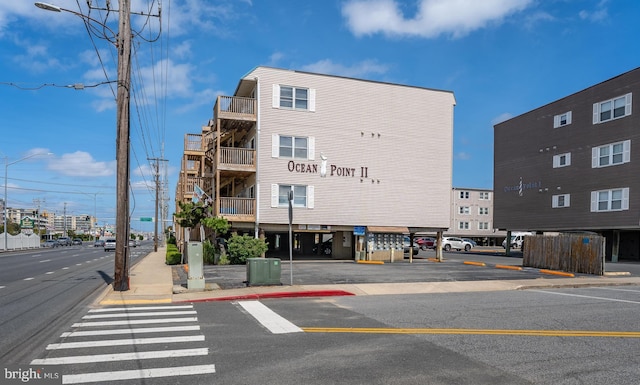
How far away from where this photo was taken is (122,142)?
15.7m

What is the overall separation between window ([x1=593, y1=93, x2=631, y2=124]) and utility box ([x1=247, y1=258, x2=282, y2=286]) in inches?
1143

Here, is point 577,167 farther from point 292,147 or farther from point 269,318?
point 269,318

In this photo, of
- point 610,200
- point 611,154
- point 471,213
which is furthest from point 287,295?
point 471,213

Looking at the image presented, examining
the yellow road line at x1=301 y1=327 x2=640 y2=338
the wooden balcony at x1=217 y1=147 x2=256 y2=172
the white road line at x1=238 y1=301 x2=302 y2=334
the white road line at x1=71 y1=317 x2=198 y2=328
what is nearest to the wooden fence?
the yellow road line at x1=301 y1=327 x2=640 y2=338

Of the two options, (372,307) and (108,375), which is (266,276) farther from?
(108,375)

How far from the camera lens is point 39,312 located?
11102 millimetres

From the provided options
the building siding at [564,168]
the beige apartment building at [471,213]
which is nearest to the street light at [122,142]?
the building siding at [564,168]

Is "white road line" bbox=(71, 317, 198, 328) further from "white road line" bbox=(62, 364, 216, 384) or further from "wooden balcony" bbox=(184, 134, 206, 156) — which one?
"wooden balcony" bbox=(184, 134, 206, 156)

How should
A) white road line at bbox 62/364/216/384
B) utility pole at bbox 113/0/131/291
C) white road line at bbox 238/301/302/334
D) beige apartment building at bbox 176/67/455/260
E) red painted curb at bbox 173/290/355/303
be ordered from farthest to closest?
beige apartment building at bbox 176/67/455/260 < utility pole at bbox 113/0/131/291 < red painted curb at bbox 173/290/355/303 < white road line at bbox 238/301/302/334 < white road line at bbox 62/364/216/384

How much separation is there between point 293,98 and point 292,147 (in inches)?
115

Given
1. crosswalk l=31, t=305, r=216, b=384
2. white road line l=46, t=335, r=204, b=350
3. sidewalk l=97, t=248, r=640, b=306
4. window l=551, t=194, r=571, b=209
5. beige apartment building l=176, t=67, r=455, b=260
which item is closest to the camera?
crosswalk l=31, t=305, r=216, b=384

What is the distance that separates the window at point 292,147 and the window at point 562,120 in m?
21.9

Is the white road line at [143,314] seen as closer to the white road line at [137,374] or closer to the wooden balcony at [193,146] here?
the white road line at [137,374]

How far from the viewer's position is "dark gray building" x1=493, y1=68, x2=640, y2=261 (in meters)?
33.4
